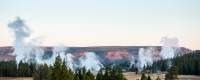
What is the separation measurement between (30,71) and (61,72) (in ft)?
327

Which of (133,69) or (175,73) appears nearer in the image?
(175,73)

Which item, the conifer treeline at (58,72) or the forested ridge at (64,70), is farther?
the forested ridge at (64,70)

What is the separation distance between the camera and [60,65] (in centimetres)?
3334

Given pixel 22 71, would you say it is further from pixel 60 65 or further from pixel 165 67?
pixel 60 65

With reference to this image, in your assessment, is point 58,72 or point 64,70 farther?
point 64,70

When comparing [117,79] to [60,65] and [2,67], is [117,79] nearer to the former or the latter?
[60,65]

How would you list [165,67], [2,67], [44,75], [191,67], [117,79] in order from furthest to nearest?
[165,67] → [191,67] → [2,67] → [44,75] → [117,79]

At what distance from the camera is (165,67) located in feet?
549

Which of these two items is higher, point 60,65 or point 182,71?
point 60,65

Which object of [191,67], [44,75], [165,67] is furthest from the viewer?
[165,67]

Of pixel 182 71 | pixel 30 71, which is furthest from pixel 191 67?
pixel 30 71

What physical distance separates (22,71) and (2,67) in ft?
27.0

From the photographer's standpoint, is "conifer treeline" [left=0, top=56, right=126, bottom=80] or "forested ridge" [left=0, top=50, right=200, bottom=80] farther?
"forested ridge" [left=0, top=50, right=200, bottom=80]

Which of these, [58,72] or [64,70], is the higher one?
[64,70]
